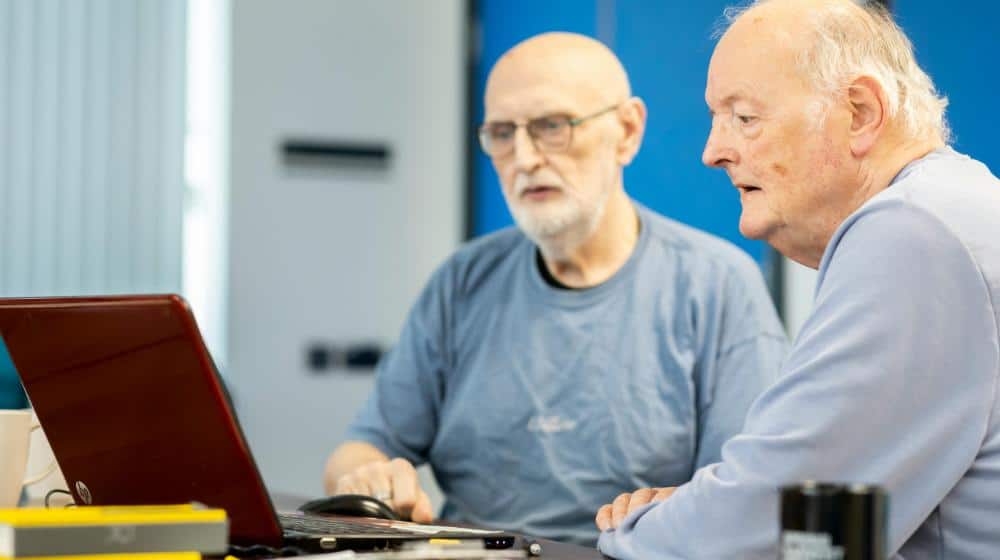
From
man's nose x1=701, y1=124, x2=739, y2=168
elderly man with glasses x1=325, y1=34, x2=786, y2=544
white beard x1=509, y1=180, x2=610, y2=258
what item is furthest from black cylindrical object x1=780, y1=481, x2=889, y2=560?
white beard x1=509, y1=180, x2=610, y2=258

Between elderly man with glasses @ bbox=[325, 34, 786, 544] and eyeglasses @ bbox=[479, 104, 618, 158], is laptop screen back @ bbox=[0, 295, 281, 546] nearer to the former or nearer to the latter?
elderly man with glasses @ bbox=[325, 34, 786, 544]

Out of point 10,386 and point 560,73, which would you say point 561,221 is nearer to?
point 560,73

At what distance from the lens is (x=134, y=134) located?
464 cm

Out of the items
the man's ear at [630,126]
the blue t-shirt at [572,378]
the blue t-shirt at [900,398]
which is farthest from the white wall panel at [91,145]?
the blue t-shirt at [900,398]

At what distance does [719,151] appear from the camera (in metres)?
1.59

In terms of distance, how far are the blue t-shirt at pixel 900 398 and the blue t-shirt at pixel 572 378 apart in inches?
37.2

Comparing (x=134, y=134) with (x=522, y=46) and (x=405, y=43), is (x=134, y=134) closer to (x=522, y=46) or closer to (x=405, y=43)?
(x=405, y=43)

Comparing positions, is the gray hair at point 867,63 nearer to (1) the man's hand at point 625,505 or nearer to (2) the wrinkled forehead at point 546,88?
(1) the man's hand at point 625,505

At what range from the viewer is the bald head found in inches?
99.7

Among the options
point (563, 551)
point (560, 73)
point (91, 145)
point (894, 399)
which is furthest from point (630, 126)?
point (91, 145)

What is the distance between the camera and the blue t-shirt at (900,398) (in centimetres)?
123

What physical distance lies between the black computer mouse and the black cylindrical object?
1.02m

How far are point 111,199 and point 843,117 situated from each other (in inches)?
142

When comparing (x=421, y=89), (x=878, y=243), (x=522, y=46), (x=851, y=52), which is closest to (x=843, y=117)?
(x=851, y=52)
